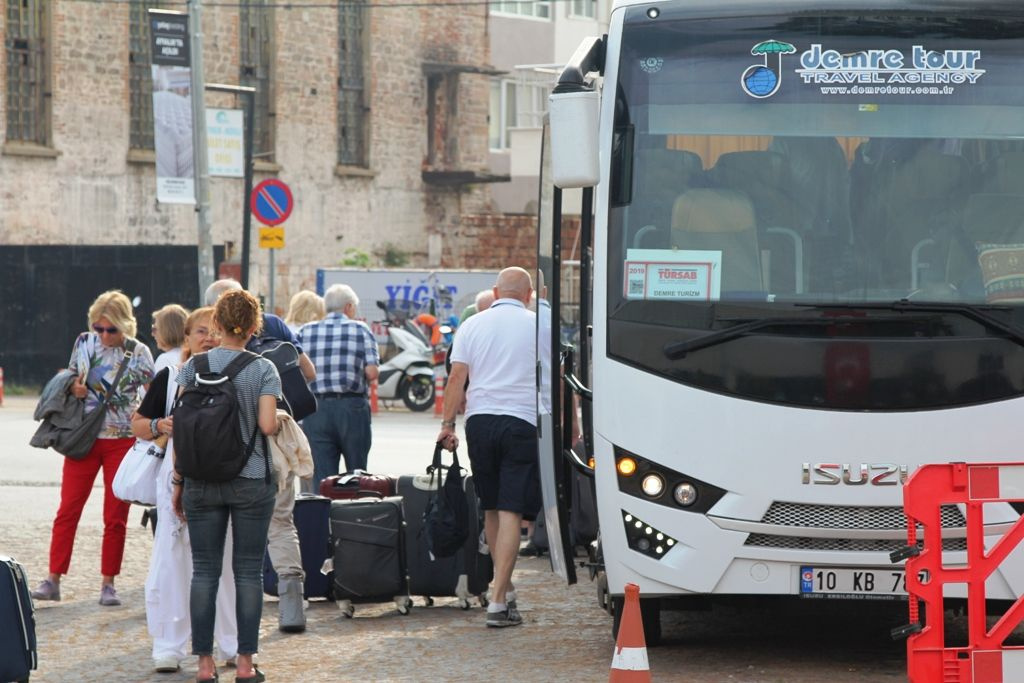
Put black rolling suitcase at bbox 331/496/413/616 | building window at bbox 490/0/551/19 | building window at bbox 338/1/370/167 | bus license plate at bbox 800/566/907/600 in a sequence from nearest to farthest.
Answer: bus license plate at bbox 800/566/907/600, black rolling suitcase at bbox 331/496/413/616, building window at bbox 338/1/370/167, building window at bbox 490/0/551/19

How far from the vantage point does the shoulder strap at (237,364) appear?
804 centimetres

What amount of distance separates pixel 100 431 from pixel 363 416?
1973 millimetres

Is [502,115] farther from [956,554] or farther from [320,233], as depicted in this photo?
[956,554]

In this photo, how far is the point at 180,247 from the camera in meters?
34.5

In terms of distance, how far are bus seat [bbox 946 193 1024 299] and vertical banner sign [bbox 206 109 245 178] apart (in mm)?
20947

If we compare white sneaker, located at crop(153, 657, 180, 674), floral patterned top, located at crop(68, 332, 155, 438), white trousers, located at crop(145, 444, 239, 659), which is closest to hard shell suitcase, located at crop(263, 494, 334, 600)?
floral patterned top, located at crop(68, 332, 155, 438)

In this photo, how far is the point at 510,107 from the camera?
51.4 metres

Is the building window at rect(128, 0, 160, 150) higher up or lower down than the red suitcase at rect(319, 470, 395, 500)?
higher up

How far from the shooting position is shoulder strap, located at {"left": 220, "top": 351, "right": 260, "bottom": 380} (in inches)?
316

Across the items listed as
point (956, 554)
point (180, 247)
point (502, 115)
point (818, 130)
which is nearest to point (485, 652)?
point (956, 554)

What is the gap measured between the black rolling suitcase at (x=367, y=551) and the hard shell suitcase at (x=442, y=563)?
A: 0.29 metres

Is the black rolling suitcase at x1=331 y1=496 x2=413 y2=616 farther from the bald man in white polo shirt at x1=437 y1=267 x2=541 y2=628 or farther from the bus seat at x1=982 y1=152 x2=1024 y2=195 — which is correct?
the bus seat at x1=982 y1=152 x2=1024 y2=195

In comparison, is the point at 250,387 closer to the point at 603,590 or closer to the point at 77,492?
the point at 603,590

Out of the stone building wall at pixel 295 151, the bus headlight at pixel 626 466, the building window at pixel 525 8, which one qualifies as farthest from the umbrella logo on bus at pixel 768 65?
the building window at pixel 525 8
